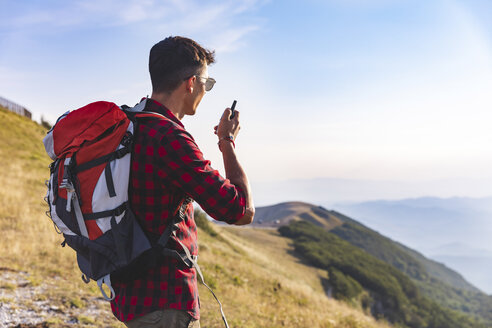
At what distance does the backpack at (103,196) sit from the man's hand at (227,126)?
39cm

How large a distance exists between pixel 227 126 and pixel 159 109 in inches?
15.0

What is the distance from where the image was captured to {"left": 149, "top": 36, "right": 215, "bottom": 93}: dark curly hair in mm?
1929

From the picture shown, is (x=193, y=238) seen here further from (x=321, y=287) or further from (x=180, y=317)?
(x=321, y=287)

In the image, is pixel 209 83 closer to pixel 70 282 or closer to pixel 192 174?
pixel 192 174

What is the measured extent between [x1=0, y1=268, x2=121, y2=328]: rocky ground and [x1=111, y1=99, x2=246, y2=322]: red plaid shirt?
4.22 meters

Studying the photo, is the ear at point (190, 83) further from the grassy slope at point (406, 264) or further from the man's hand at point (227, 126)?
the grassy slope at point (406, 264)

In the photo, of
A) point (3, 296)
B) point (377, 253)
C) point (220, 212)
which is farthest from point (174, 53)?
point (377, 253)

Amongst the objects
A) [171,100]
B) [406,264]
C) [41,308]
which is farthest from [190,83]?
[406,264]

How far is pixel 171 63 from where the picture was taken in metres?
1.93

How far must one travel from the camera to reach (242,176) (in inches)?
74.2

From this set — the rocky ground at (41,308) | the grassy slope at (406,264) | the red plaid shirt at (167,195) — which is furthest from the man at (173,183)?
the grassy slope at (406,264)

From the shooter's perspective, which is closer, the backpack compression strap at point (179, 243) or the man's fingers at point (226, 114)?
the backpack compression strap at point (179, 243)

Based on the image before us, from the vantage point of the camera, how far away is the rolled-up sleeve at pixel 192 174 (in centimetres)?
167

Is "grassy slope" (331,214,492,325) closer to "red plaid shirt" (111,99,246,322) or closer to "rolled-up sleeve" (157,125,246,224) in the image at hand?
"red plaid shirt" (111,99,246,322)
